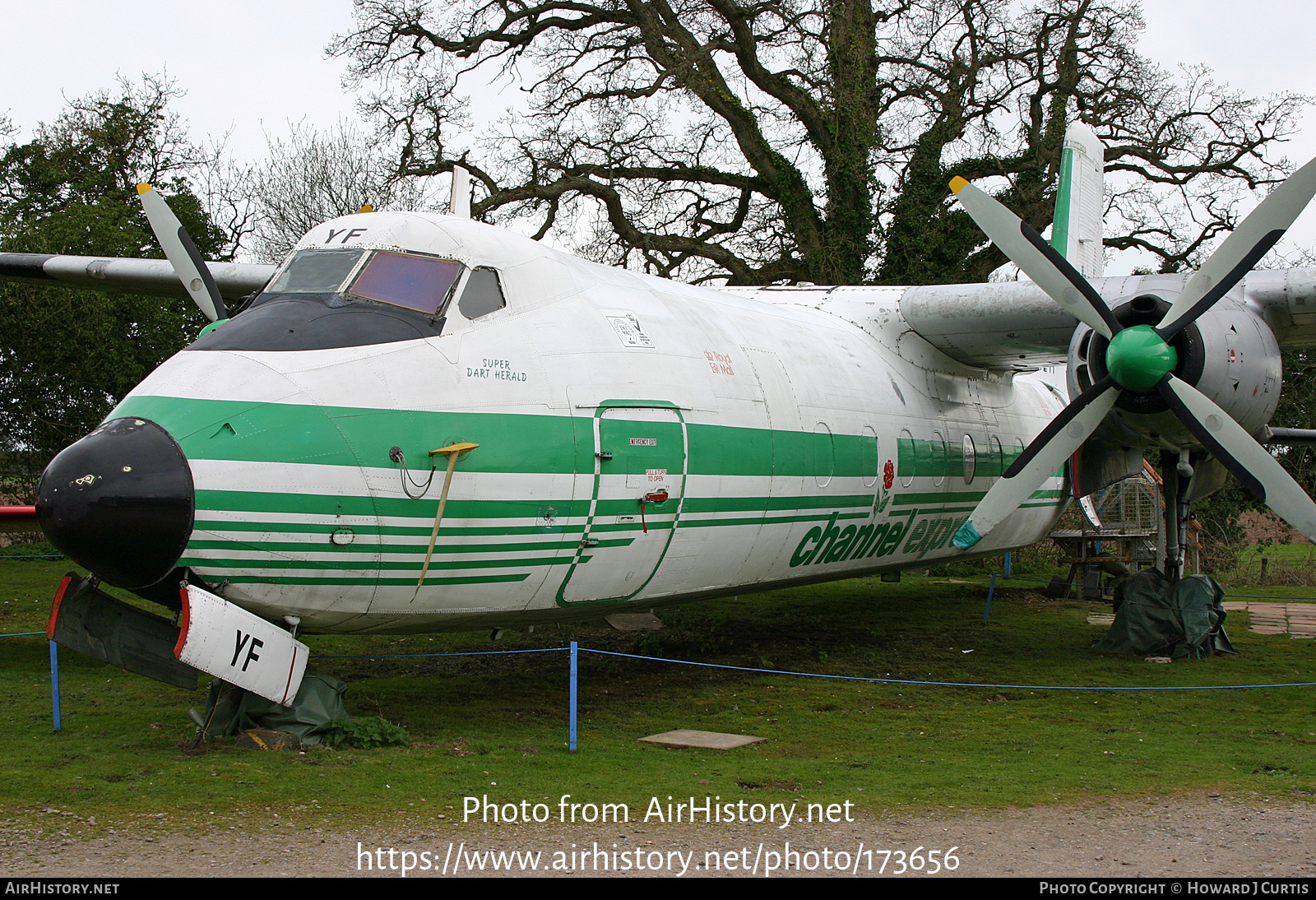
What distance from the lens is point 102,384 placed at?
21.7 m

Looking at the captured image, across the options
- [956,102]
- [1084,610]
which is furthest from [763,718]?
[956,102]

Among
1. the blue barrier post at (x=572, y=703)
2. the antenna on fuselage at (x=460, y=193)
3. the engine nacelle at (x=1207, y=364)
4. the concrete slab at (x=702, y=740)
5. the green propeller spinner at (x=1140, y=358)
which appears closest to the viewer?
the blue barrier post at (x=572, y=703)

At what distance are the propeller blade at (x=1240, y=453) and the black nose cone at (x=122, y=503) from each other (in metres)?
8.65

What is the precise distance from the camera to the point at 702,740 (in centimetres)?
820

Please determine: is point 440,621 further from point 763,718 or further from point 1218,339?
point 1218,339

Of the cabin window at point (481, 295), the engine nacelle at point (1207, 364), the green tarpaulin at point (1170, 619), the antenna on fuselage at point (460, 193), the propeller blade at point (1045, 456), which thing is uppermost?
the antenna on fuselage at point (460, 193)

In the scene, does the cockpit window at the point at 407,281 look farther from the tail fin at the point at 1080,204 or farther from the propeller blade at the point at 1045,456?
the tail fin at the point at 1080,204

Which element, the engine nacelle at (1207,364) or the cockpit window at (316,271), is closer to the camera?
the cockpit window at (316,271)

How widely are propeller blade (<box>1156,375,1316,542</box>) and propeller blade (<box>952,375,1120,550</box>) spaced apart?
2.16 ft

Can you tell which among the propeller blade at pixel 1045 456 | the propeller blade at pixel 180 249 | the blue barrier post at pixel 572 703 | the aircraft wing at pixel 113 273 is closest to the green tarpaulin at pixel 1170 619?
the propeller blade at pixel 1045 456

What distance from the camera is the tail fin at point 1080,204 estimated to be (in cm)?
1315

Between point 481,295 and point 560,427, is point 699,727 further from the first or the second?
point 481,295

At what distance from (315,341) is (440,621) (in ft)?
7.03
